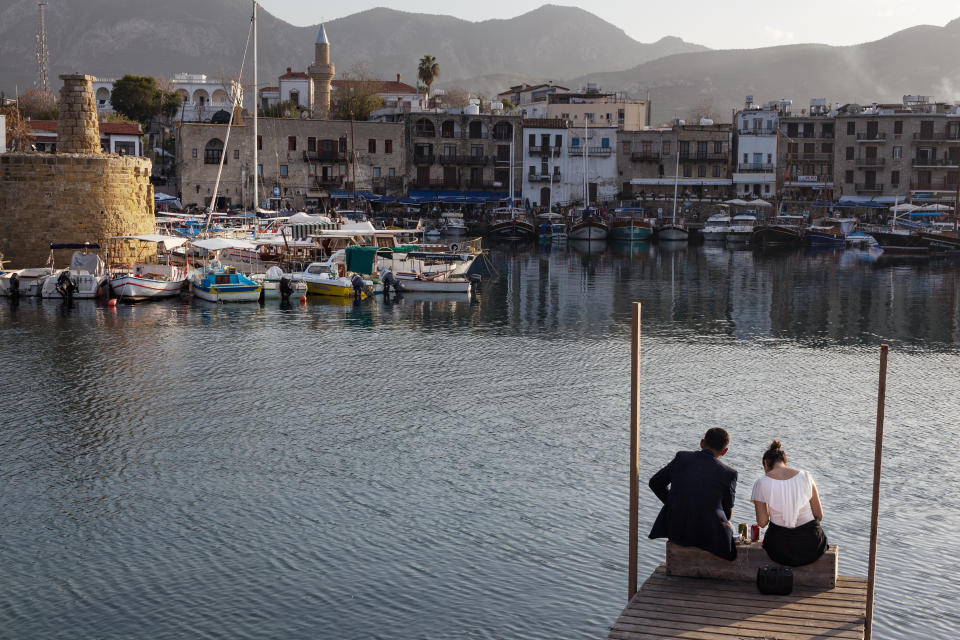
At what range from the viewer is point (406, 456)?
19172mm

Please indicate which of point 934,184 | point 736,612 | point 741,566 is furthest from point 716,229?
point 736,612

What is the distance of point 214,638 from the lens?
11.9 m

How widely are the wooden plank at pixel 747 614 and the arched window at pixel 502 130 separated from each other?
7895 centimetres

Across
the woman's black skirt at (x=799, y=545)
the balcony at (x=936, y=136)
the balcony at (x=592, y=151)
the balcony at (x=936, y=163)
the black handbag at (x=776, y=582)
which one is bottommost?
the black handbag at (x=776, y=582)

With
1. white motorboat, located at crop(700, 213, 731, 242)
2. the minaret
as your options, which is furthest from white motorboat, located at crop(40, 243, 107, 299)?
white motorboat, located at crop(700, 213, 731, 242)

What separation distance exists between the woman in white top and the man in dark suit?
345 millimetres

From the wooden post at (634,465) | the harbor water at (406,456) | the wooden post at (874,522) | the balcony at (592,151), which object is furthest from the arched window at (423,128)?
the wooden post at (874,522)

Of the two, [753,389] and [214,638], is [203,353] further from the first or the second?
[214,638]

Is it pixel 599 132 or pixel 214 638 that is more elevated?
pixel 599 132

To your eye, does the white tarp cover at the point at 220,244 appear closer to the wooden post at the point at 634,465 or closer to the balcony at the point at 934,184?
the wooden post at the point at 634,465

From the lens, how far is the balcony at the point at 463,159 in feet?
279

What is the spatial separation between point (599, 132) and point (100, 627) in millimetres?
79512

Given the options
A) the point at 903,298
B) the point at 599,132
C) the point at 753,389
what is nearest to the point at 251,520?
the point at 753,389

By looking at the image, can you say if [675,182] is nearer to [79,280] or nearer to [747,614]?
[79,280]
